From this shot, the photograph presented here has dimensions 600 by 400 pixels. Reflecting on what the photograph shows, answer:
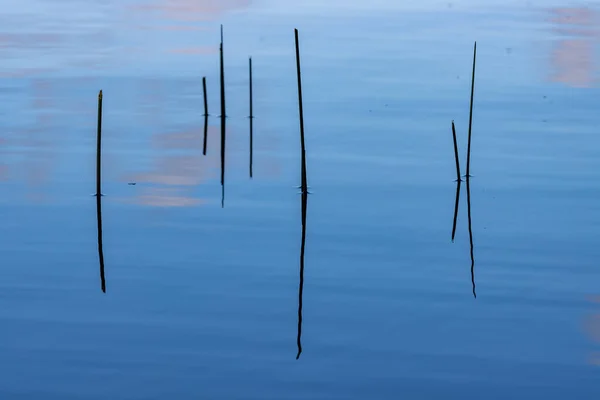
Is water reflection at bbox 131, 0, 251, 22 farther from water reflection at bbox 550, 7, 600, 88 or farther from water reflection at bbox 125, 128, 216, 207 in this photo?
water reflection at bbox 125, 128, 216, 207

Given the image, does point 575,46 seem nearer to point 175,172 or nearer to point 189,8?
point 189,8

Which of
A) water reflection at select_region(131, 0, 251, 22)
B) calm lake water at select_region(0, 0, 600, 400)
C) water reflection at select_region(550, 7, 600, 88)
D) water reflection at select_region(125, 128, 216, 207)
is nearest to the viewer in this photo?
calm lake water at select_region(0, 0, 600, 400)

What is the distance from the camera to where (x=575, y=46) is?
27.4 m

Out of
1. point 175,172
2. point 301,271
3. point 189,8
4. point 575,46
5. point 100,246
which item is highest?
point 189,8

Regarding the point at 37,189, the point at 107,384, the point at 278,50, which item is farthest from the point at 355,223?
the point at 278,50

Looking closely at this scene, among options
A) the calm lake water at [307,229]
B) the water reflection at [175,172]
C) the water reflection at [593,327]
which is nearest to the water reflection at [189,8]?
A: the calm lake water at [307,229]

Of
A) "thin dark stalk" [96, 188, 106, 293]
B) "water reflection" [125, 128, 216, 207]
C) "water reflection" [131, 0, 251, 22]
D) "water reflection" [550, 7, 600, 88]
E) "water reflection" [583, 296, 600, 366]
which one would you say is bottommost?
"water reflection" [583, 296, 600, 366]

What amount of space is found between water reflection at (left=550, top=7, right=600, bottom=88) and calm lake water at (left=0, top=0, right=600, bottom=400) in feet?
0.31

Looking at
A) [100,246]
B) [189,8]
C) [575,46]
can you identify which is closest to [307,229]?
[100,246]

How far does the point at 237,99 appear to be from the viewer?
2166 cm

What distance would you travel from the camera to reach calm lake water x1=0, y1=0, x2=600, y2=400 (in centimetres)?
991

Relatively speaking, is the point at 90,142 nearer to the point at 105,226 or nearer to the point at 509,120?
the point at 105,226

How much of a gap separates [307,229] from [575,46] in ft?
49.5

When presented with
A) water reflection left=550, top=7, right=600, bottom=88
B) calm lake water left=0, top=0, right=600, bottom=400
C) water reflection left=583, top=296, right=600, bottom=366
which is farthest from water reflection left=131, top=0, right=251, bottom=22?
water reflection left=583, top=296, right=600, bottom=366
